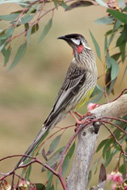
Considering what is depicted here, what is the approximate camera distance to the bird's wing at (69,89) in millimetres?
2436

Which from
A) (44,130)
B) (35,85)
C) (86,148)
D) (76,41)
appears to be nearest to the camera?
(86,148)

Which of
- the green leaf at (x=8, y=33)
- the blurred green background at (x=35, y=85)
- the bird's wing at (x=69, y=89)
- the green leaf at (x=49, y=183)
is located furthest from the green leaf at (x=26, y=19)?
the blurred green background at (x=35, y=85)

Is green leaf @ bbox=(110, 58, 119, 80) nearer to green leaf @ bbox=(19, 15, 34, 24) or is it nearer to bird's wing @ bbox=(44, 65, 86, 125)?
bird's wing @ bbox=(44, 65, 86, 125)

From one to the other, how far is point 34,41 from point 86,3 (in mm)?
4867

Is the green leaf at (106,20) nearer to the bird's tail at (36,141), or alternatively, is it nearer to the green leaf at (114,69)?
the green leaf at (114,69)

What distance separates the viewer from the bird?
242 centimetres

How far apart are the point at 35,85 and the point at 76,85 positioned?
14.3 ft

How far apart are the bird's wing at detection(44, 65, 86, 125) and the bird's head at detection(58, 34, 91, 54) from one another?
9 cm

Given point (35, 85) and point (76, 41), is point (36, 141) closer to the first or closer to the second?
point (76, 41)

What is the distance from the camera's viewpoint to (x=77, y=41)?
97.9 inches

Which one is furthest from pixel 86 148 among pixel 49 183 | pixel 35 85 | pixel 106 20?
pixel 35 85

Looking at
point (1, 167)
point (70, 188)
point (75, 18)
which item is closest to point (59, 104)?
point (70, 188)

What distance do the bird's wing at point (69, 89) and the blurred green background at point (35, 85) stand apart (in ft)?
8.03

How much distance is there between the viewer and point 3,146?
5660 mm
